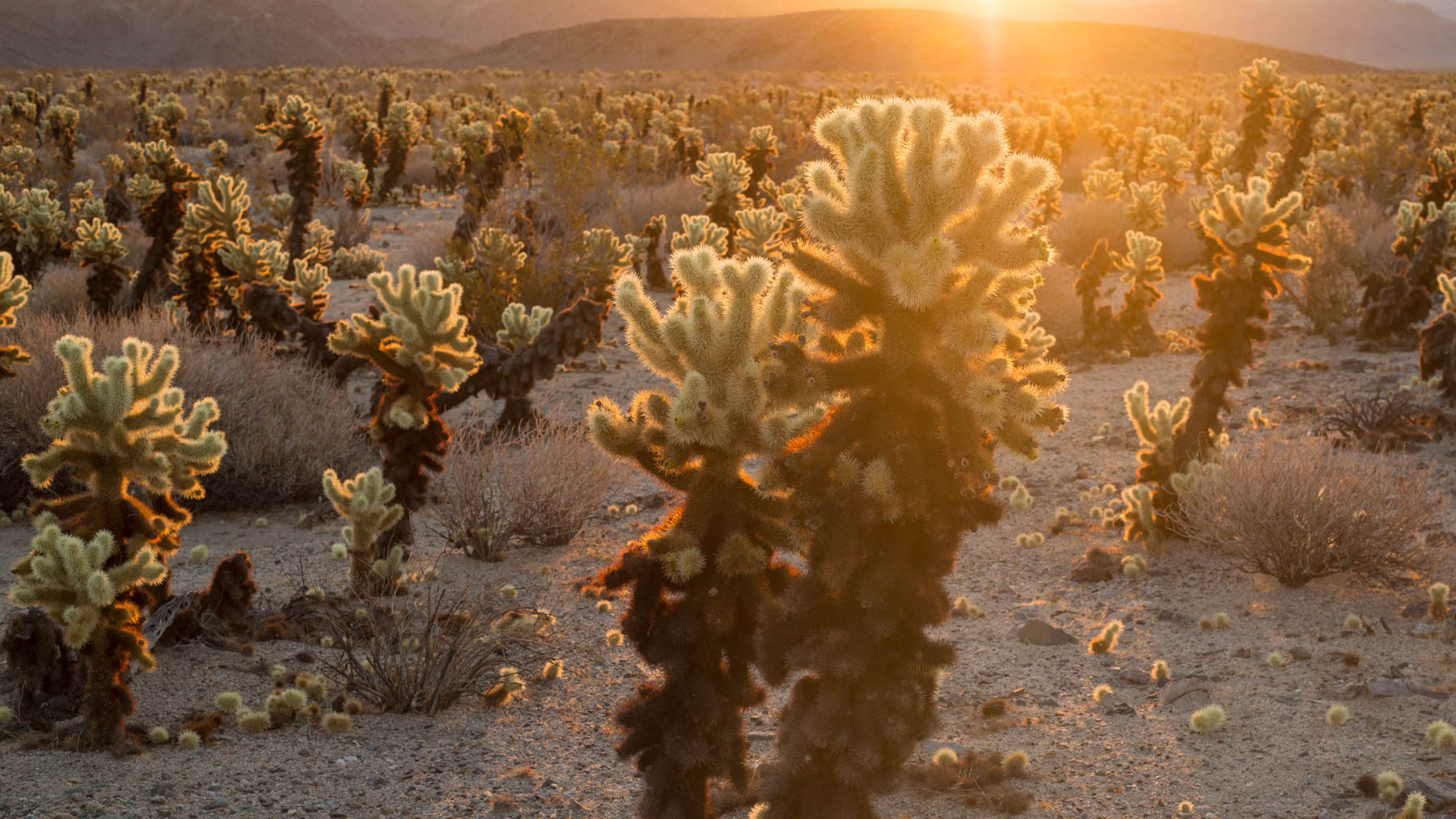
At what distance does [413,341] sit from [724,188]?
8.09 meters

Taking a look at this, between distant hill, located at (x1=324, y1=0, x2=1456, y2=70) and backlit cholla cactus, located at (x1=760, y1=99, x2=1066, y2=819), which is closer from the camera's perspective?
backlit cholla cactus, located at (x1=760, y1=99, x2=1066, y2=819)

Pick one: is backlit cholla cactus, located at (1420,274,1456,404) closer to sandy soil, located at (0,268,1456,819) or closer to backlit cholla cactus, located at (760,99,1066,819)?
sandy soil, located at (0,268,1456,819)

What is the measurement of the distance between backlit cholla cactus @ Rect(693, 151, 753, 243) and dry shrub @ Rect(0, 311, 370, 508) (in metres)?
6.05

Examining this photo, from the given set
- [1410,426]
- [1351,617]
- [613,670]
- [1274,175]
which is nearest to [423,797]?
[613,670]

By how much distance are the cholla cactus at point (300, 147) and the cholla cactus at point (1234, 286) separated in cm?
868

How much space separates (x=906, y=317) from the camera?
322 centimetres

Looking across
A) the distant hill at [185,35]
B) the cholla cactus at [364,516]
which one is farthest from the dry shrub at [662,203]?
the distant hill at [185,35]

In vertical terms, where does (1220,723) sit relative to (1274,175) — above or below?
below

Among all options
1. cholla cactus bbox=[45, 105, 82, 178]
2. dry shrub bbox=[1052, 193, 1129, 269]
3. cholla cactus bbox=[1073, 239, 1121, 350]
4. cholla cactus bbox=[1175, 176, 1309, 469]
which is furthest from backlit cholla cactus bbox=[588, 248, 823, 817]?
cholla cactus bbox=[45, 105, 82, 178]

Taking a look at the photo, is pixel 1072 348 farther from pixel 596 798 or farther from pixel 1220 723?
pixel 596 798

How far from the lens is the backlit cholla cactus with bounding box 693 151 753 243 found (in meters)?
13.1

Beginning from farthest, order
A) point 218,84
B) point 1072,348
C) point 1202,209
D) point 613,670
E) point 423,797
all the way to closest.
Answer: point 218,84
point 1072,348
point 1202,209
point 613,670
point 423,797

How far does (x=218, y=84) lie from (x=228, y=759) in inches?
1503

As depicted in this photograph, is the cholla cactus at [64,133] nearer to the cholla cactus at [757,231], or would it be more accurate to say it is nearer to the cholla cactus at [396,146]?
the cholla cactus at [396,146]
